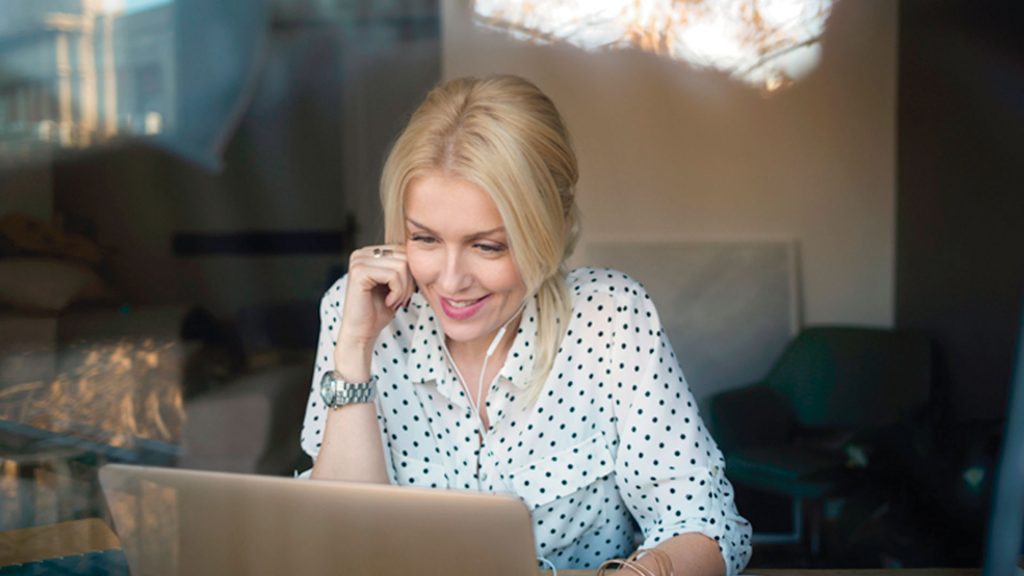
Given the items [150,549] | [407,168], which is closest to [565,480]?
[407,168]

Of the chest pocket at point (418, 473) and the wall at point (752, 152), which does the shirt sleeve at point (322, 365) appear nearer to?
the chest pocket at point (418, 473)

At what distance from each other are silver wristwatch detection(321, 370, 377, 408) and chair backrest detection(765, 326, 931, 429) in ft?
8.68

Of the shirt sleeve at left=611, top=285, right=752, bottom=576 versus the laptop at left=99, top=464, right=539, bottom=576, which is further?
the shirt sleeve at left=611, top=285, right=752, bottom=576

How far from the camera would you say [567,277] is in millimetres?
1842

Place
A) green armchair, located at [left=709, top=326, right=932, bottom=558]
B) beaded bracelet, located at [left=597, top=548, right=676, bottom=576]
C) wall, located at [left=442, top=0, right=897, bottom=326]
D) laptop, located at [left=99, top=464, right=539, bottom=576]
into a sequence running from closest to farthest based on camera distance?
laptop, located at [left=99, top=464, right=539, bottom=576]
beaded bracelet, located at [left=597, top=548, right=676, bottom=576]
green armchair, located at [left=709, top=326, right=932, bottom=558]
wall, located at [left=442, top=0, right=897, bottom=326]

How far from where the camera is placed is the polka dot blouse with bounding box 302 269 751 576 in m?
1.64

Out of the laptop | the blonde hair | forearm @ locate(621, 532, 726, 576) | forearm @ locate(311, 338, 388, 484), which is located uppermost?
the blonde hair

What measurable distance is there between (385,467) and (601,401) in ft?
1.23

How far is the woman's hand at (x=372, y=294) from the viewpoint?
Answer: 1682 millimetres

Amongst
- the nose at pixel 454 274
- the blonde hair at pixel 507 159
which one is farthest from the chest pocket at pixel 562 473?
the nose at pixel 454 274

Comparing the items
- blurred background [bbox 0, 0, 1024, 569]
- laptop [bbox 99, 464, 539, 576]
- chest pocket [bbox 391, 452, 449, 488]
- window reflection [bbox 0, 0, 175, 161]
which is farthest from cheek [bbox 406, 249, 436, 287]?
window reflection [bbox 0, 0, 175, 161]

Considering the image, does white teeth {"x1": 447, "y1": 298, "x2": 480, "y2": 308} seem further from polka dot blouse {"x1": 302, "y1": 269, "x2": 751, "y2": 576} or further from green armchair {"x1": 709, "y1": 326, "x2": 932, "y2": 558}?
green armchair {"x1": 709, "y1": 326, "x2": 932, "y2": 558}

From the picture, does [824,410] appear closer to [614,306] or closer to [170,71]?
[614,306]

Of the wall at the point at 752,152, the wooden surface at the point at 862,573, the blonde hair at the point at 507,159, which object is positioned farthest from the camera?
the wall at the point at 752,152
